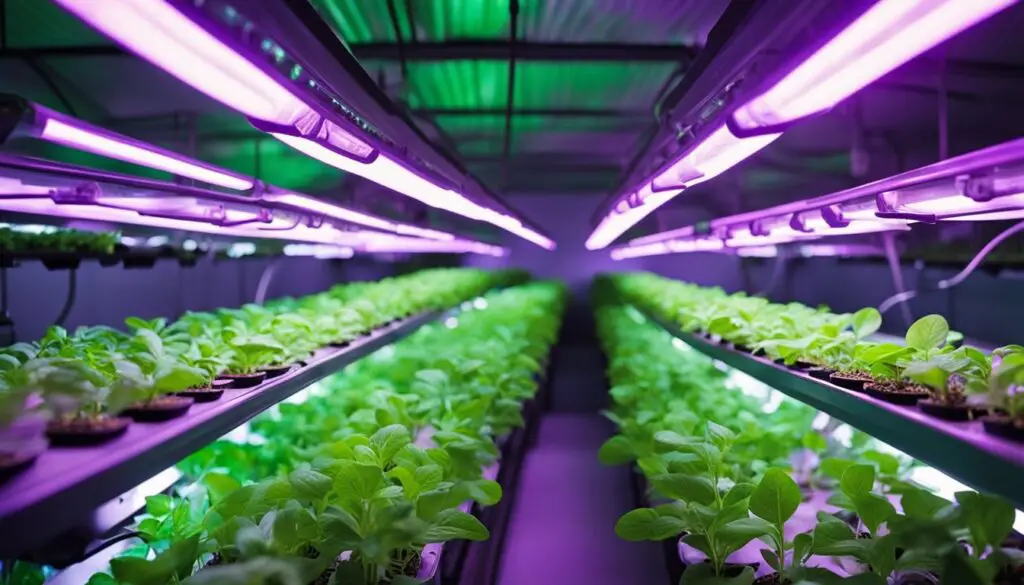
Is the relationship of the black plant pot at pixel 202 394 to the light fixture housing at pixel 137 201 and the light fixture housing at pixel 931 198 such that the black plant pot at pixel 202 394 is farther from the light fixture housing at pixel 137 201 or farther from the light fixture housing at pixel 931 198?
the light fixture housing at pixel 931 198

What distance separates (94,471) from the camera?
1033 mm

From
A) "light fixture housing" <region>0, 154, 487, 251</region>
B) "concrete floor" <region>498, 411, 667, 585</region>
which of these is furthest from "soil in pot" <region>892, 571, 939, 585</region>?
"light fixture housing" <region>0, 154, 487, 251</region>

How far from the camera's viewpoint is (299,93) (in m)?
1.19

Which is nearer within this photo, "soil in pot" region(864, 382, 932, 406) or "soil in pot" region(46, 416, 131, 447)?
"soil in pot" region(46, 416, 131, 447)

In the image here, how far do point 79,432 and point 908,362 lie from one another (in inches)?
70.9

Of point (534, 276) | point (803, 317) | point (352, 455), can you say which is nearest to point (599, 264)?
point (534, 276)

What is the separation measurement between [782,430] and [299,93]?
2298 millimetres

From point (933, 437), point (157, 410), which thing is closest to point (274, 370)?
point (157, 410)

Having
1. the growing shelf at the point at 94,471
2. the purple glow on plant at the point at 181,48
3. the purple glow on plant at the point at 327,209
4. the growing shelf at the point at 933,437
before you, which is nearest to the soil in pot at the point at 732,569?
the growing shelf at the point at 933,437

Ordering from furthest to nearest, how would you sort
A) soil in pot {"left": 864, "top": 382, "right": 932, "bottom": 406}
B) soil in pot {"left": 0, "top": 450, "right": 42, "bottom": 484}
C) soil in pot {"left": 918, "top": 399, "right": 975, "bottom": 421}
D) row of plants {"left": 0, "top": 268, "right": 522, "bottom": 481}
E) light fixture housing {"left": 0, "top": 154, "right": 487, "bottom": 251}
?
light fixture housing {"left": 0, "top": 154, "right": 487, "bottom": 251} < soil in pot {"left": 864, "top": 382, "right": 932, "bottom": 406} < soil in pot {"left": 918, "top": 399, "right": 975, "bottom": 421} < row of plants {"left": 0, "top": 268, "right": 522, "bottom": 481} < soil in pot {"left": 0, "top": 450, "right": 42, "bottom": 484}

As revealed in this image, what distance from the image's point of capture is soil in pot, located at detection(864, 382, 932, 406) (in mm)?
1434

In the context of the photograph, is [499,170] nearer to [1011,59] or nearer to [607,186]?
[607,186]

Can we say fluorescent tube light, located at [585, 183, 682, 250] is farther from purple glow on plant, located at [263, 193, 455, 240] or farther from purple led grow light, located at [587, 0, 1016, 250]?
purple glow on plant, located at [263, 193, 455, 240]

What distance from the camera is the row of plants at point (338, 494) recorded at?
3.89 feet
